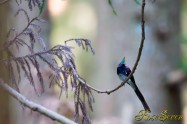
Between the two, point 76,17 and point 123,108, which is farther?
point 76,17

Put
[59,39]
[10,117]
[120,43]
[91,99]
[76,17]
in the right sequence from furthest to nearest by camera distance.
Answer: [76,17] < [59,39] < [120,43] < [91,99] < [10,117]

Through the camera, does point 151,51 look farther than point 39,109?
Yes

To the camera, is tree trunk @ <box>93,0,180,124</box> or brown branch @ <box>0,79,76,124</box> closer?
brown branch @ <box>0,79,76,124</box>

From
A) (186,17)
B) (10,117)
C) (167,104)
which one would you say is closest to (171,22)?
(167,104)

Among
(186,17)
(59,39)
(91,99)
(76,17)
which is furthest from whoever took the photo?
(76,17)

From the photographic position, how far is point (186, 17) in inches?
468

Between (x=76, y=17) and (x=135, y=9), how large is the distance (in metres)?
9.96

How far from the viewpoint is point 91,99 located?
184 centimetres

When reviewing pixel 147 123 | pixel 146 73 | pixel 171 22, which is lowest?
pixel 147 123

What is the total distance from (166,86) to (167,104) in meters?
0.18

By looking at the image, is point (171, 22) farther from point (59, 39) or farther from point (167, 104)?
point (59, 39)

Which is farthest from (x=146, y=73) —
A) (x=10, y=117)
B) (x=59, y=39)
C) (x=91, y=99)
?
(x=59, y=39)

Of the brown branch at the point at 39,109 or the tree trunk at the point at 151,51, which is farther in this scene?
the tree trunk at the point at 151,51

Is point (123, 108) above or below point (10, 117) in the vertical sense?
below
